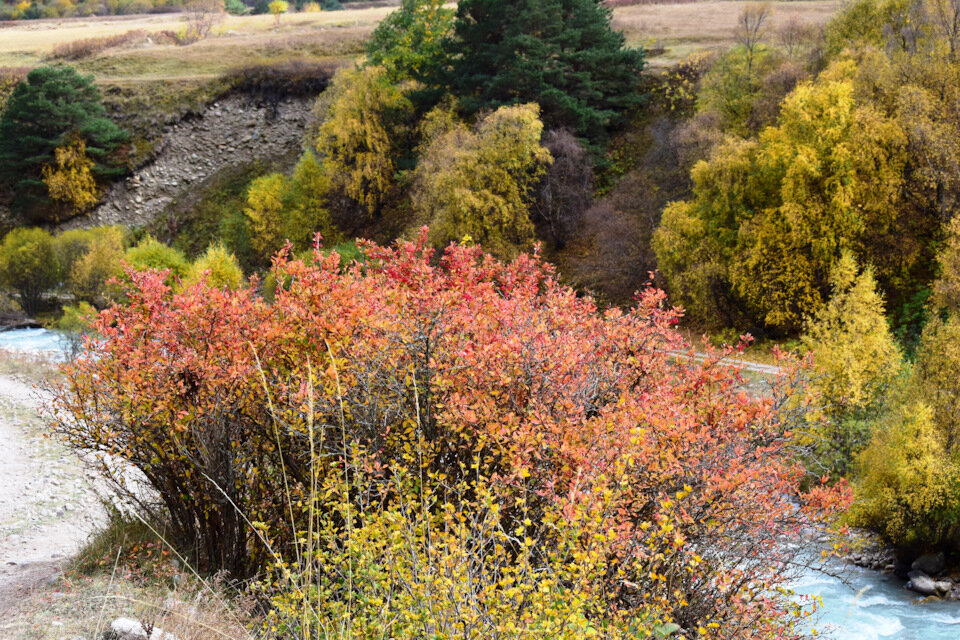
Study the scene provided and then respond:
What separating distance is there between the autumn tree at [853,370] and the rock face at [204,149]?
50310 mm

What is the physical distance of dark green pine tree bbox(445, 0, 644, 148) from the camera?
41562mm

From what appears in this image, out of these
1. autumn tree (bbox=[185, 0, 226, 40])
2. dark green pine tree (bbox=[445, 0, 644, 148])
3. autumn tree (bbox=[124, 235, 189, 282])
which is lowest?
autumn tree (bbox=[124, 235, 189, 282])

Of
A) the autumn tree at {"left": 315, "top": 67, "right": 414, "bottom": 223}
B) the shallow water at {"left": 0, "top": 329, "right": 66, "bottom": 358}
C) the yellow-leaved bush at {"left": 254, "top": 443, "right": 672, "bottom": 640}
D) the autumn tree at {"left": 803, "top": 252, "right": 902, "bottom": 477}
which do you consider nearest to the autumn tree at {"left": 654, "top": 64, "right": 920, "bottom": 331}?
the autumn tree at {"left": 803, "top": 252, "right": 902, "bottom": 477}

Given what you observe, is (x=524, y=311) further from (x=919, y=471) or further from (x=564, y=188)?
(x=564, y=188)

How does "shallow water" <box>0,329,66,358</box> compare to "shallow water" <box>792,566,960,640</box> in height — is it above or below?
below

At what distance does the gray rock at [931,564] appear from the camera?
17.7 metres

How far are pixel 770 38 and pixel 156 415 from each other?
40.8m

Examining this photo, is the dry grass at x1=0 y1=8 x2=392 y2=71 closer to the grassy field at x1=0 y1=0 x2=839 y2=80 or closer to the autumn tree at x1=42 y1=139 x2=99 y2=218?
the grassy field at x1=0 y1=0 x2=839 y2=80

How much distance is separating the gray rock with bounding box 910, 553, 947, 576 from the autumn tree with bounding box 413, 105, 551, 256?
21240 mm

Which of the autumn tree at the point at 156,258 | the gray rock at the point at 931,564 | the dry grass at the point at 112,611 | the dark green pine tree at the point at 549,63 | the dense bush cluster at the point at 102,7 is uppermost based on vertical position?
the dense bush cluster at the point at 102,7

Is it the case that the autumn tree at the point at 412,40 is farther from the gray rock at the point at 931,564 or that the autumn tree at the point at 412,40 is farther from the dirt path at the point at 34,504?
the gray rock at the point at 931,564

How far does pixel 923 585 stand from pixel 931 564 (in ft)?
2.49

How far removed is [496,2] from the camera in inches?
1704

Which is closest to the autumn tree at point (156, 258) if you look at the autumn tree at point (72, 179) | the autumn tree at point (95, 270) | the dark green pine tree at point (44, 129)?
the autumn tree at point (95, 270)
